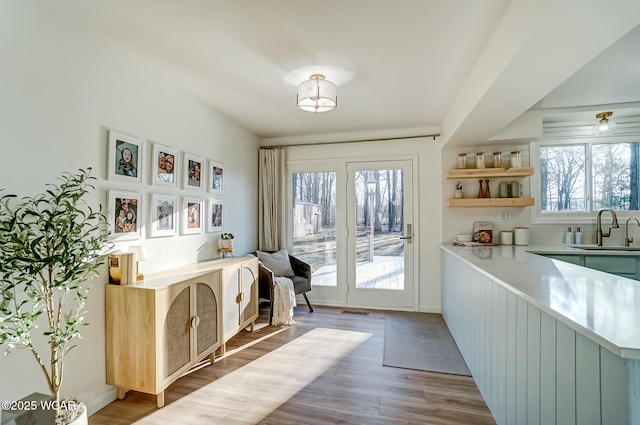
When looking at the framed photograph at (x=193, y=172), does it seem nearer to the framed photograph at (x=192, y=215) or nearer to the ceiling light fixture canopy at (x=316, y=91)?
the framed photograph at (x=192, y=215)

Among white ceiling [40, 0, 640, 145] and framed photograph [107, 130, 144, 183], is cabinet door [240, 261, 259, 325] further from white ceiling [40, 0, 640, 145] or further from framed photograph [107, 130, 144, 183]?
white ceiling [40, 0, 640, 145]

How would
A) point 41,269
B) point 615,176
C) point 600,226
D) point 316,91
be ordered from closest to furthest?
point 41,269, point 316,91, point 600,226, point 615,176

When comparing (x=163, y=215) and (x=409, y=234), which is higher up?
(x=163, y=215)

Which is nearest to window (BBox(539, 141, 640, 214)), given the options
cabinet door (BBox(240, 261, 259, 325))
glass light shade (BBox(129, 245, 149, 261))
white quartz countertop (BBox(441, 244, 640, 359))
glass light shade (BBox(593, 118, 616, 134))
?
glass light shade (BBox(593, 118, 616, 134))

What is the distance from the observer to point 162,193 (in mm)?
2479

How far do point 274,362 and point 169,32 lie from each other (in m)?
2.69

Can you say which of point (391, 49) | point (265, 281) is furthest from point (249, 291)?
point (391, 49)

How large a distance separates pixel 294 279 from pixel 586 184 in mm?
3789

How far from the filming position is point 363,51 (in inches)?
81.4

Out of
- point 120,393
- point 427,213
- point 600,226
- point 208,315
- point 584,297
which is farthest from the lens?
point 427,213

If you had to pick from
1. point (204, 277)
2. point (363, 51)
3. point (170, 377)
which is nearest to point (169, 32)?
point (363, 51)

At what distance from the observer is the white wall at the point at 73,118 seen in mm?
1476

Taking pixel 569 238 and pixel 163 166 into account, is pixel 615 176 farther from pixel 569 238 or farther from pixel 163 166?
pixel 163 166

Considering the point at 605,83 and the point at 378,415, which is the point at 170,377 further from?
the point at 605,83
